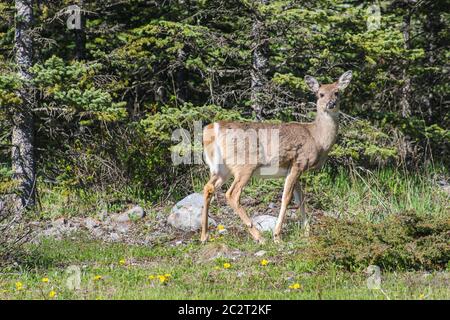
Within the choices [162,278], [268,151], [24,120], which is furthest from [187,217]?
[162,278]

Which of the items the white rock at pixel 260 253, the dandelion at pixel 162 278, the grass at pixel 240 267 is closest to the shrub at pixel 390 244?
the grass at pixel 240 267

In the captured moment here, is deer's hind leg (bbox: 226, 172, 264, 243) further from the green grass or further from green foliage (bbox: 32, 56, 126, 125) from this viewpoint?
green foliage (bbox: 32, 56, 126, 125)

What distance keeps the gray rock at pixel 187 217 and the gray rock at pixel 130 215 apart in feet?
1.77

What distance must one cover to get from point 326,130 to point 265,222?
1.53 meters

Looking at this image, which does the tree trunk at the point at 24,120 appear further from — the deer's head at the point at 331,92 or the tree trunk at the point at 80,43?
the deer's head at the point at 331,92

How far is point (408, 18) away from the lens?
1495 cm

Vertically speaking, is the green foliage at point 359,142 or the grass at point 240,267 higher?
the green foliage at point 359,142

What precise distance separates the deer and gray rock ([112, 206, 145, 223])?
187cm

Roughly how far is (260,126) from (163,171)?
3144 mm

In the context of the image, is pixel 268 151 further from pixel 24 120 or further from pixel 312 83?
pixel 24 120

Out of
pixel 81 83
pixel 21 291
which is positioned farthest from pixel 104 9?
pixel 21 291

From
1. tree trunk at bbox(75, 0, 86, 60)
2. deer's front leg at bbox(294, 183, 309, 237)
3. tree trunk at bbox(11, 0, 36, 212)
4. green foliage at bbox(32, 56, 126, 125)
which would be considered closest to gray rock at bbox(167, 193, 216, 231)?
deer's front leg at bbox(294, 183, 309, 237)

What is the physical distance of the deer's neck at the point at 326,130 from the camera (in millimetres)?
10953

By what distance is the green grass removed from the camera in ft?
22.8
